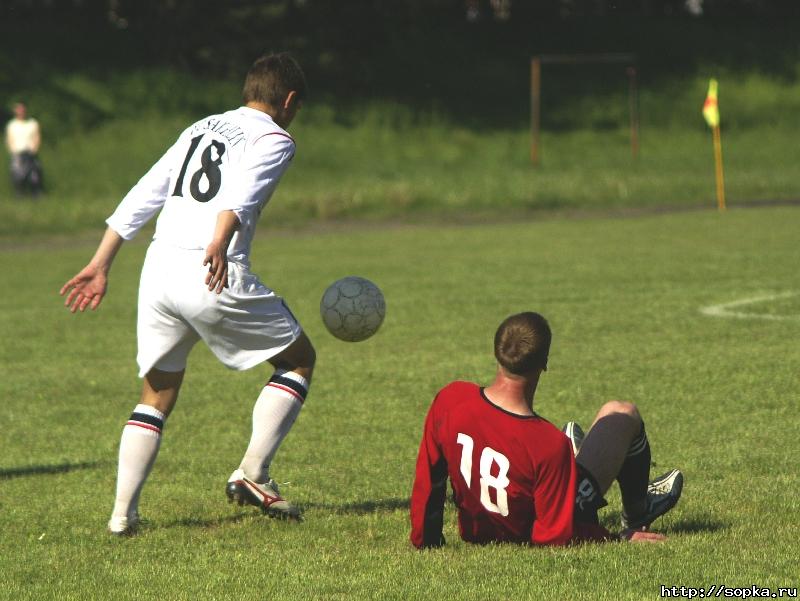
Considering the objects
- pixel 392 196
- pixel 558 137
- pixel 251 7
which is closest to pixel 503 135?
pixel 558 137

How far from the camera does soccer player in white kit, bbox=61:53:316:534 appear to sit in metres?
6.09

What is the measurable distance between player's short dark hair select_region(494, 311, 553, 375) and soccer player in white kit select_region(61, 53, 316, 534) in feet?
4.20

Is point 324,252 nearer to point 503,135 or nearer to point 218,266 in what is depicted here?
point 218,266

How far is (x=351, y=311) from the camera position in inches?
268

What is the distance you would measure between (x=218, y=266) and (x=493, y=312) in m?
8.45

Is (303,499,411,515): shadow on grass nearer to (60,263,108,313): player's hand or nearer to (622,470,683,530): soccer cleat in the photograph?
(622,470,683,530): soccer cleat

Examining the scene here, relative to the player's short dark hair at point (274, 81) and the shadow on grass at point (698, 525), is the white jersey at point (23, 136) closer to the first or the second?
the player's short dark hair at point (274, 81)

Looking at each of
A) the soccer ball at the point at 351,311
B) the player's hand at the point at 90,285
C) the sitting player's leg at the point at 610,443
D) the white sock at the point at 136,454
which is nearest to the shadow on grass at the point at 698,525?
the sitting player's leg at the point at 610,443

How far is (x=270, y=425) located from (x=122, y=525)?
83cm

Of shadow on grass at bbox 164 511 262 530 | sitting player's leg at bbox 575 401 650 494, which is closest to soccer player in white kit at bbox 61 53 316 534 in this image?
shadow on grass at bbox 164 511 262 530

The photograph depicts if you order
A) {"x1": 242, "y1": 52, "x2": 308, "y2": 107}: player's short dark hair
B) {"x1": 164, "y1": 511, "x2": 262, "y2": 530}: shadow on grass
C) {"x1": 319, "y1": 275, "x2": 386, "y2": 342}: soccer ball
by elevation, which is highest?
{"x1": 242, "y1": 52, "x2": 308, "y2": 107}: player's short dark hair

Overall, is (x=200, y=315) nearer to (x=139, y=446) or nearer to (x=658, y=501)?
(x=139, y=446)

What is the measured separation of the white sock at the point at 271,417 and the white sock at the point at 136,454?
46 cm

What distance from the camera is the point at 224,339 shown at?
6.25m
